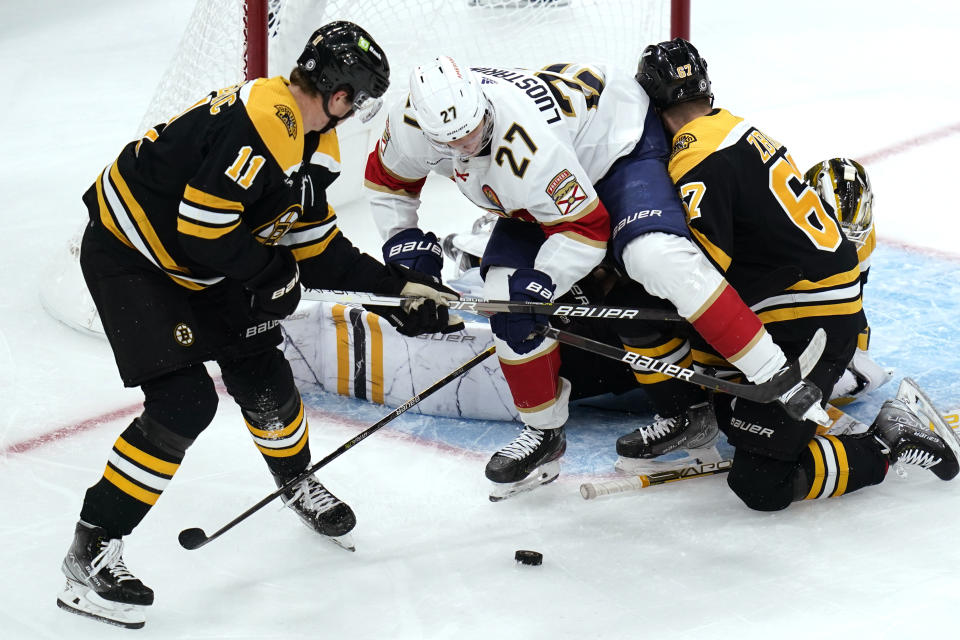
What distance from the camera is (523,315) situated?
2.56 m

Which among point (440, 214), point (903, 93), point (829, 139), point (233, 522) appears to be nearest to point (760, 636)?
point (233, 522)

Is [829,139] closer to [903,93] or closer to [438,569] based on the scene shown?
[903,93]

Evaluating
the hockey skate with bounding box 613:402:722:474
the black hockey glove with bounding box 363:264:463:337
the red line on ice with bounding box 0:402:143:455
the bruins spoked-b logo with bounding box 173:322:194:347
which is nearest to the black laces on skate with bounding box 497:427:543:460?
the hockey skate with bounding box 613:402:722:474

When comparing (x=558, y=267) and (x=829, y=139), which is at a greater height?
(x=558, y=267)

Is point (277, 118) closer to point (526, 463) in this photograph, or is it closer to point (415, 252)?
point (415, 252)

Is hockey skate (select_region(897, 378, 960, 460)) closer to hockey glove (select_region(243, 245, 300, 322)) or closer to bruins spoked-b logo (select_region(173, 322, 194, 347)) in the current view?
hockey glove (select_region(243, 245, 300, 322))

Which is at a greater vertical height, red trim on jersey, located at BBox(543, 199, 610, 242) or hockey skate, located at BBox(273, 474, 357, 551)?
red trim on jersey, located at BBox(543, 199, 610, 242)

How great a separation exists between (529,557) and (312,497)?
1.68 ft

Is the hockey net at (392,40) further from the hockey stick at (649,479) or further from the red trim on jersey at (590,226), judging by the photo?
the hockey stick at (649,479)

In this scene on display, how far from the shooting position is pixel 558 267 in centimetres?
255

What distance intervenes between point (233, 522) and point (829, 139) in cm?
359

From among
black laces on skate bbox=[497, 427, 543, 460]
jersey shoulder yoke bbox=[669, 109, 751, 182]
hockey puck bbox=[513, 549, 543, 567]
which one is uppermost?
jersey shoulder yoke bbox=[669, 109, 751, 182]

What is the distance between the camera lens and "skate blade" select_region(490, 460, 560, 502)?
2.77 metres

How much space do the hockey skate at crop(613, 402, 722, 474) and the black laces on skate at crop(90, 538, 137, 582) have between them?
1.22m
